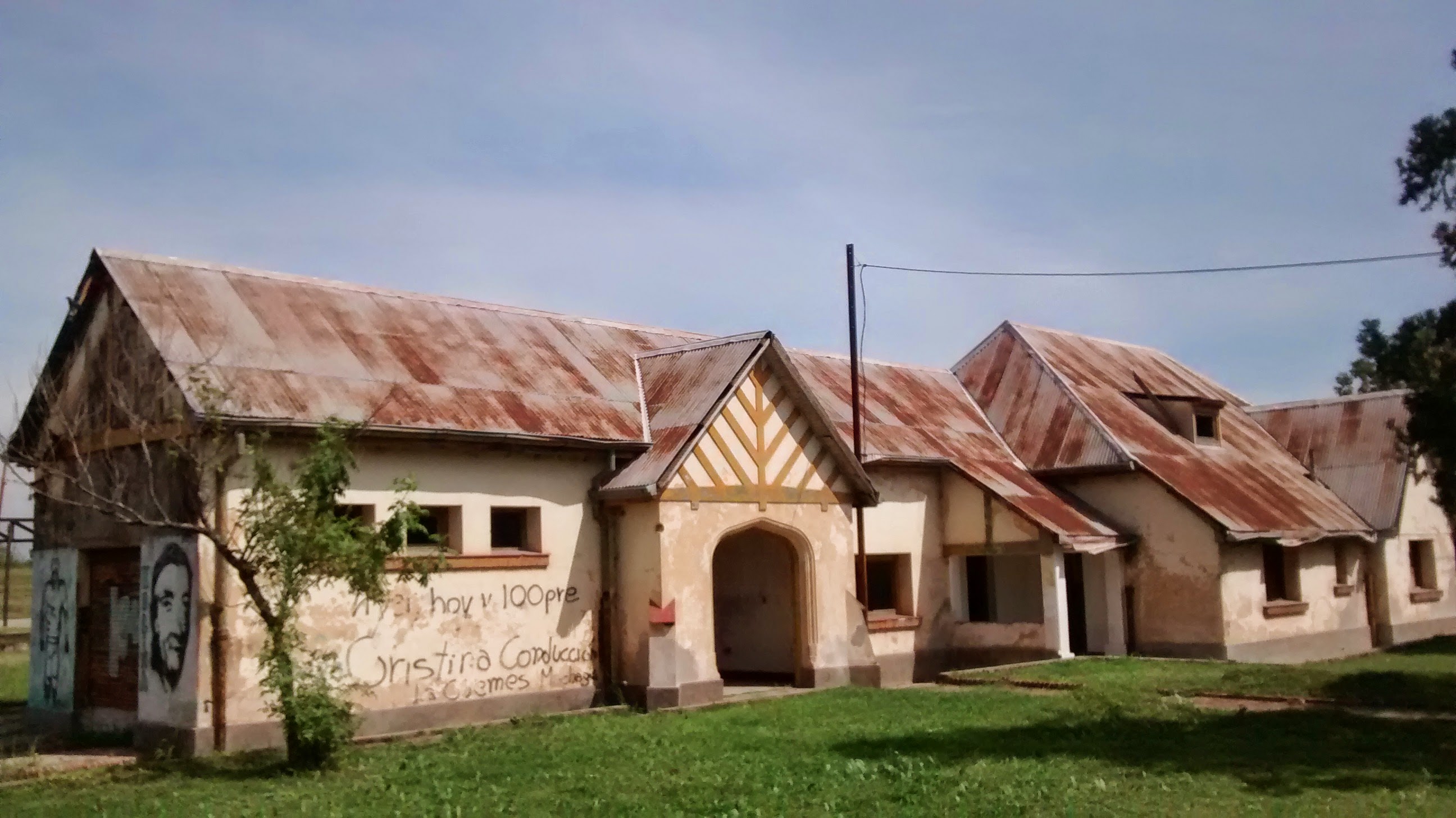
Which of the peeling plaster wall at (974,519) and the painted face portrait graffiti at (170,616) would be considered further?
the peeling plaster wall at (974,519)

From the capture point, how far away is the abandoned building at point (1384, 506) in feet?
97.8

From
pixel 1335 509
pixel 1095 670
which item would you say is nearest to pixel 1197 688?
pixel 1095 670

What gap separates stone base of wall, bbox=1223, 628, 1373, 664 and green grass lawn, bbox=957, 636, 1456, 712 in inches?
46.5

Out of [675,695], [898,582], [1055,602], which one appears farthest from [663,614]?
[1055,602]

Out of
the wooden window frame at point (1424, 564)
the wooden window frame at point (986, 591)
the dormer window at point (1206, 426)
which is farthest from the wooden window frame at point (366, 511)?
the wooden window frame at point (1424, 564)

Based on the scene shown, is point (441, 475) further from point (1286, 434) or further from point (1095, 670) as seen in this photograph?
point (1286, 434)

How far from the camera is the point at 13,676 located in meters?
25.9

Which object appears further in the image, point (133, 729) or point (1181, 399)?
point (1181, 399)

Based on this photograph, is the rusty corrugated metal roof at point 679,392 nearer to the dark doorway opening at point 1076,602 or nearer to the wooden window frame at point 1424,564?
the dark doorway opening at point 1076,602

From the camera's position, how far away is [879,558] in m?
24.3

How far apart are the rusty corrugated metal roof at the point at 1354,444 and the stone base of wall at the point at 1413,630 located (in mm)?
2400

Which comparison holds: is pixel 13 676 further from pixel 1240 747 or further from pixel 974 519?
pixel 1240 747

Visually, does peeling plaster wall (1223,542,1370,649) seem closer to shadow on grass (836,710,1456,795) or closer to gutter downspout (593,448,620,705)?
shadow on grass (836,710,1456,795)

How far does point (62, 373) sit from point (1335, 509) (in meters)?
26.8
